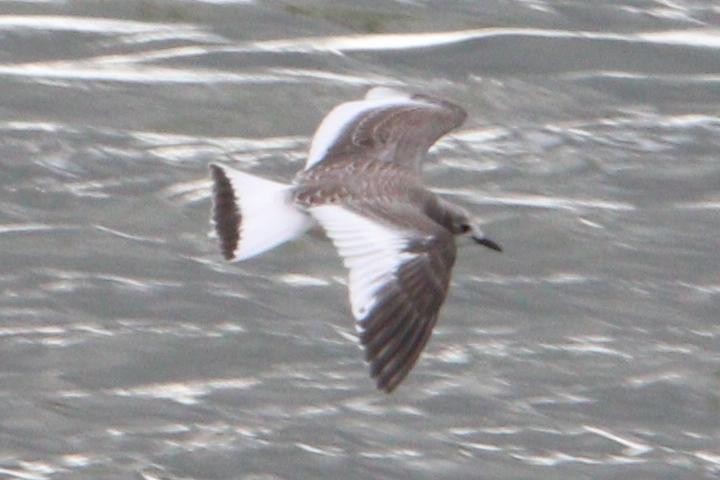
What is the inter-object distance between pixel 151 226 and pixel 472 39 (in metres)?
2.89

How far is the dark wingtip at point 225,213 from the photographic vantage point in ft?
26.8

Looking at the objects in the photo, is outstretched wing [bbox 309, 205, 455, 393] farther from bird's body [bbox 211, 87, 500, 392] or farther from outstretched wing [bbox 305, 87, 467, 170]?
outstretched wing [bbox 305, 87, 467, 170]

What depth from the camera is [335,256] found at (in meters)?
10.5

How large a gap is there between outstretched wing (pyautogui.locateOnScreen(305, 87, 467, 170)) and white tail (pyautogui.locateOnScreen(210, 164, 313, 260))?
0.75 metres

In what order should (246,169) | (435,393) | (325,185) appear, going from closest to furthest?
(325,185)
(435,393)
(246,169)

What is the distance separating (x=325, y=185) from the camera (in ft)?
28.7

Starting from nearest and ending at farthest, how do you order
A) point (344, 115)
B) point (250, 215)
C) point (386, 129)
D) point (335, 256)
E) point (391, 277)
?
point (391, 277)
point (250, 215)
point (386, 129)
point (344, 115)
point (335, 256)

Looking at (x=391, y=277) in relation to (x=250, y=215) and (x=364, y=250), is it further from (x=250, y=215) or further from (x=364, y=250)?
(x=250, y=215)

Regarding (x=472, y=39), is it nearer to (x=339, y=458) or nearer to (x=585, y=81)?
(x=585, y=81)

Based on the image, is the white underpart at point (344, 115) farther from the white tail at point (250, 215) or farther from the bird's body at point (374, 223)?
the white tail at point (250, 215)

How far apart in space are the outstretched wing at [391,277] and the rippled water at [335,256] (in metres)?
1.01

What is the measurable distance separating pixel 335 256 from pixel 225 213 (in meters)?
2.24

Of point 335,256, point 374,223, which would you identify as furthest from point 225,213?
point 335,256

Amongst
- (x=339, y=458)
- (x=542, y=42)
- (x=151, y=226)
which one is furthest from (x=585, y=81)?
(x=339, y=458)
